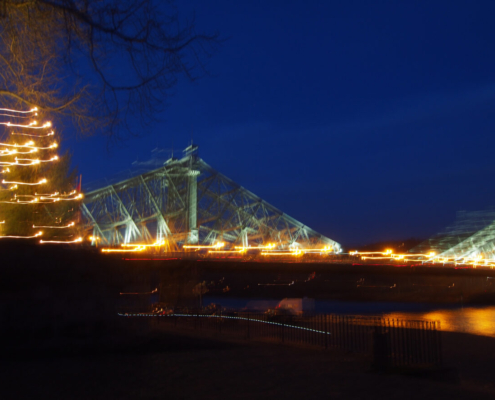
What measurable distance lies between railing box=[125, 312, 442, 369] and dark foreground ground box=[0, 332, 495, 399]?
2.47ft

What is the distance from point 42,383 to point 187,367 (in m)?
3.31

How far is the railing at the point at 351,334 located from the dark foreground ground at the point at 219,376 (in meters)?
0.75

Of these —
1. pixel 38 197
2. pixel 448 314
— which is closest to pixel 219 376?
pixel 38 197

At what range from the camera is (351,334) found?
51.7 feet

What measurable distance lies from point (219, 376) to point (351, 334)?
6551 mm

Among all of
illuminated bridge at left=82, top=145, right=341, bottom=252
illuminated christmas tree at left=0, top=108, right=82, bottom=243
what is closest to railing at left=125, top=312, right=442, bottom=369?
illuminated christmas tree at left=0, top=108, right=82, bottom=243

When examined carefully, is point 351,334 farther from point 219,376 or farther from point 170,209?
point 170,209

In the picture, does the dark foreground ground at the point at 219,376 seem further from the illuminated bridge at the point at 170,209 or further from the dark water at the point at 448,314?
the illuminated bridge at the point at 170,209

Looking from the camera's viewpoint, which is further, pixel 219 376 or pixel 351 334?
pixel 351 334

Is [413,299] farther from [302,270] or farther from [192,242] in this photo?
[192,242]

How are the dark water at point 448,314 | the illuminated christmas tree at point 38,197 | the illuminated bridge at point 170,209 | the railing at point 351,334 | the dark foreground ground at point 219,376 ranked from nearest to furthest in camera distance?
the dark foreground ground at point 219,376 → the railing at point 351,334 → the illuminated christmas tree at point 38,197 → the dark water at point 448,314 → the illuminated bridge at point 170,209

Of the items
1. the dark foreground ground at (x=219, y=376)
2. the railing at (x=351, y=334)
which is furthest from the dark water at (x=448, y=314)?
the dark foreground ground at (x=219, y=376)

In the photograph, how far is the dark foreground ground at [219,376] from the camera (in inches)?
357

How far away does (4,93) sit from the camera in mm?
9094
